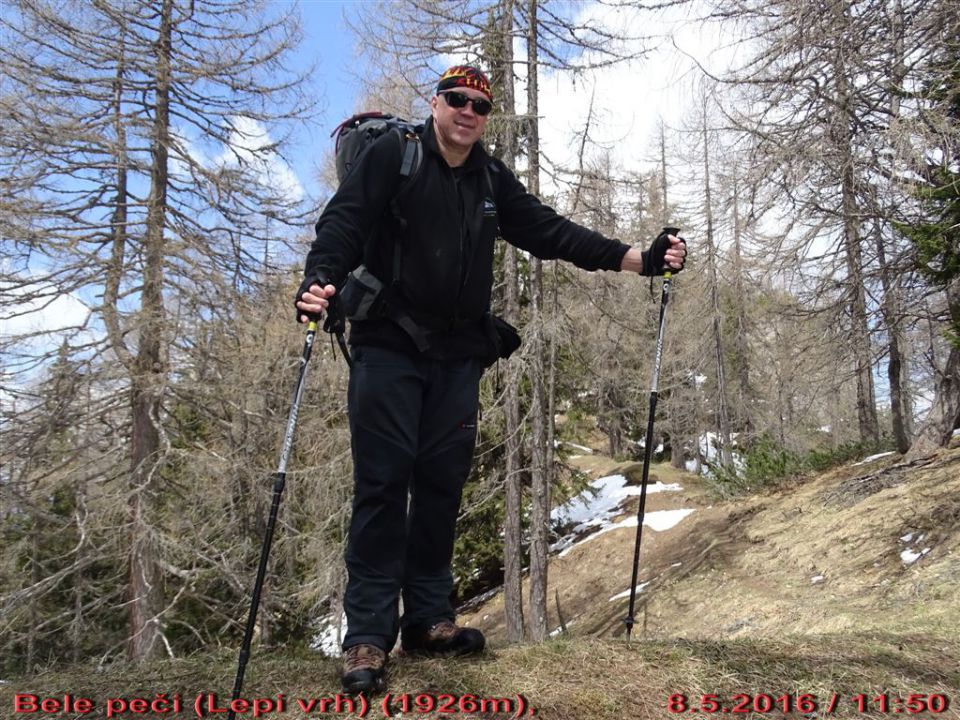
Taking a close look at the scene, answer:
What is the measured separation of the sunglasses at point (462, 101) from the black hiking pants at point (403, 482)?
1114 mm

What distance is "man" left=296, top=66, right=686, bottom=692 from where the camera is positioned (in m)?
2.99

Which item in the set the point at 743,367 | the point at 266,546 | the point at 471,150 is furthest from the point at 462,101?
the point at 743,367

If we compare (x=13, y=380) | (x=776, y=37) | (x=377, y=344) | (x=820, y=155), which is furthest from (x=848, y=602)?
(x=13, y=380)

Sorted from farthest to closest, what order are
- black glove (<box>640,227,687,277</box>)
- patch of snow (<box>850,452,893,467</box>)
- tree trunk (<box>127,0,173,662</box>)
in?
patch of snow (<box>850,452,893,467</box>) < tree trunk (<box>127,0,173,662</box>) < black glove (<box>640,227,687,277</box>)

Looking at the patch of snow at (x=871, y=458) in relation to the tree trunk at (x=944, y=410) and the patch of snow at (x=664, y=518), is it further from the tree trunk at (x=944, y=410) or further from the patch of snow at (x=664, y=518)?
the patch of snow at (x=664, y=518)

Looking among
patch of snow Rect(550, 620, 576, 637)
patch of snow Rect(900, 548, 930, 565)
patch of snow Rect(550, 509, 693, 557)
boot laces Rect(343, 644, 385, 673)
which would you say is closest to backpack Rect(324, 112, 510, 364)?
boot laces Rect(343, 644, 385, 673)

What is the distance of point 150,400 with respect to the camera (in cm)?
1169

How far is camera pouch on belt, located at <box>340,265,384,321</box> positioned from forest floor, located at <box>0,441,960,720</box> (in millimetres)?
1488

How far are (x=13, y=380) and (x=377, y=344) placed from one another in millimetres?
10557

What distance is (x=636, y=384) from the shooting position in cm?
1570

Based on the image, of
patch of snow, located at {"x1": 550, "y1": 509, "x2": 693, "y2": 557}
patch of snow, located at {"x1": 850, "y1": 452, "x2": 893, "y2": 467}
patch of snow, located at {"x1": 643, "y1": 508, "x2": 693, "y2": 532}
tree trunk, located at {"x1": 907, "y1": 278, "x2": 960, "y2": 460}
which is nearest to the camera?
tree trunk, located at {"x1": 907, "y1": 278, "x2": 960, "y2": 460}

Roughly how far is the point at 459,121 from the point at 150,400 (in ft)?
33.4

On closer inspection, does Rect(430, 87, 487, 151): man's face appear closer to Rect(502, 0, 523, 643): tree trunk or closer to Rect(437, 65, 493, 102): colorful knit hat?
Rect(437, 65, 493, 102): colorful knit hat

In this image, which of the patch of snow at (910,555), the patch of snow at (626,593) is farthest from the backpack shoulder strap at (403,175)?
the patch of snow at (626,593)
